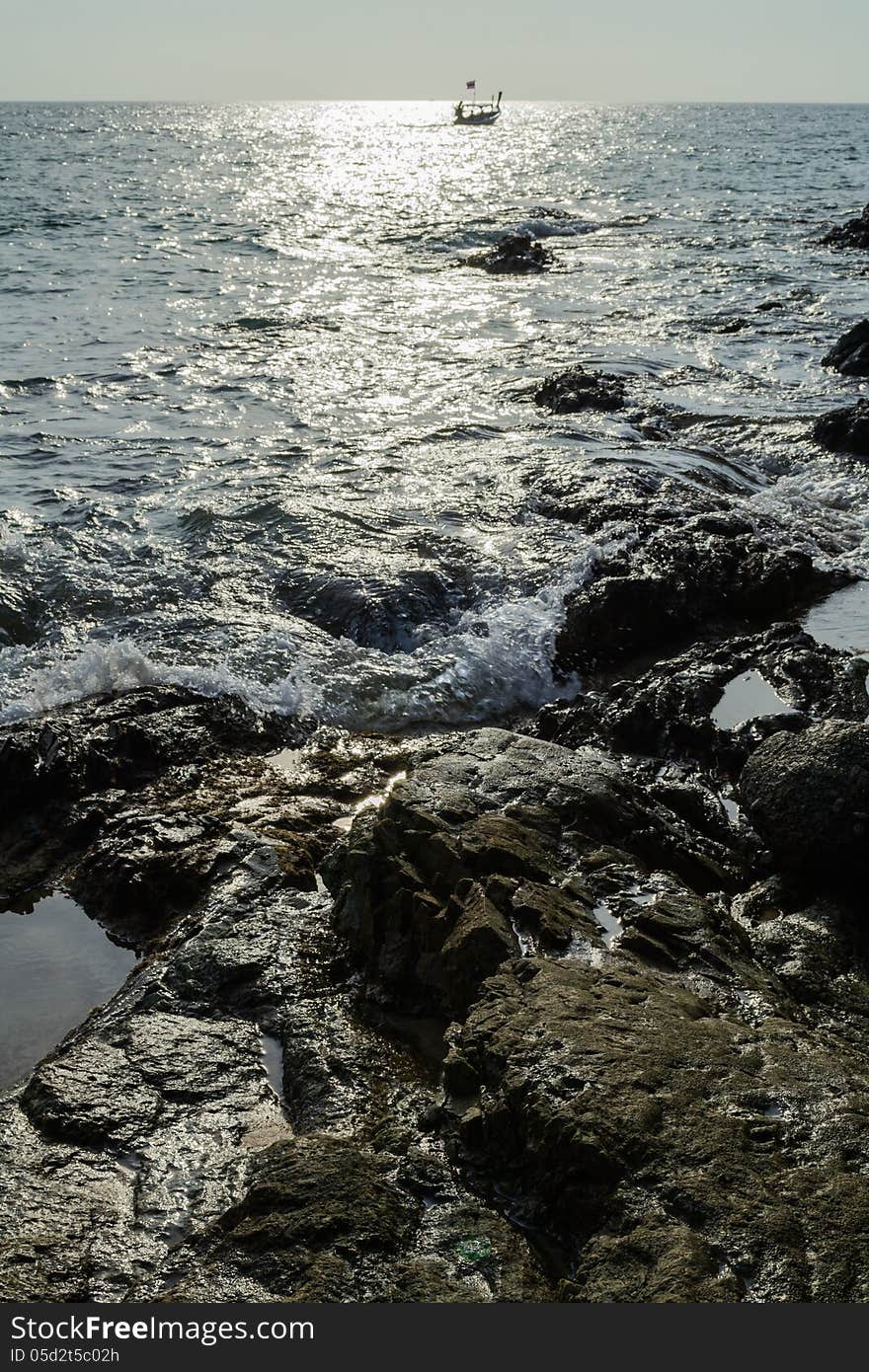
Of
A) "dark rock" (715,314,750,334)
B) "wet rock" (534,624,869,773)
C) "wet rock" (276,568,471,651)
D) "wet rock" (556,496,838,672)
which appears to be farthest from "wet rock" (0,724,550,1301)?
"dark rock" (715,314,750,334)

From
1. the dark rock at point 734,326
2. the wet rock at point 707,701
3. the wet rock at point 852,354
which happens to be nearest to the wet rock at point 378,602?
the wet rock at point 707,701

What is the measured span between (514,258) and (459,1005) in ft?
77.6

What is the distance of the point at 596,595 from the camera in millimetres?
7883

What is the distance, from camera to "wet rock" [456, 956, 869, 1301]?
2.52m

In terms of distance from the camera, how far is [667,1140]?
2822mm

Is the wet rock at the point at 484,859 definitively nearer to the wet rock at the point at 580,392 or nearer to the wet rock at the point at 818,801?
the wet rock at the point at 818,801

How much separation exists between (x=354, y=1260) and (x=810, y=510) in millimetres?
Result: 8775

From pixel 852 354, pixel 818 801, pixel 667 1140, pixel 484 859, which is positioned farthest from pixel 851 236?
pixel 667 1140

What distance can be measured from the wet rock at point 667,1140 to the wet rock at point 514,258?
912 inches

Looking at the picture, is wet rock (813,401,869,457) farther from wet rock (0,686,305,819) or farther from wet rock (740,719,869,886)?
wet rock (0,686,305,819)

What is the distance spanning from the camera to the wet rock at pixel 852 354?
14.5m

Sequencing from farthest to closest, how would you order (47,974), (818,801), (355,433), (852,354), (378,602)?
(852,354), (355,433), (378,602), (818,801), (47,974)

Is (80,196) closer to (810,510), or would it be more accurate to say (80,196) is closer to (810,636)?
(810,510)

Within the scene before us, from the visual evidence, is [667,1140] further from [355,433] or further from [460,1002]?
[355,433]
